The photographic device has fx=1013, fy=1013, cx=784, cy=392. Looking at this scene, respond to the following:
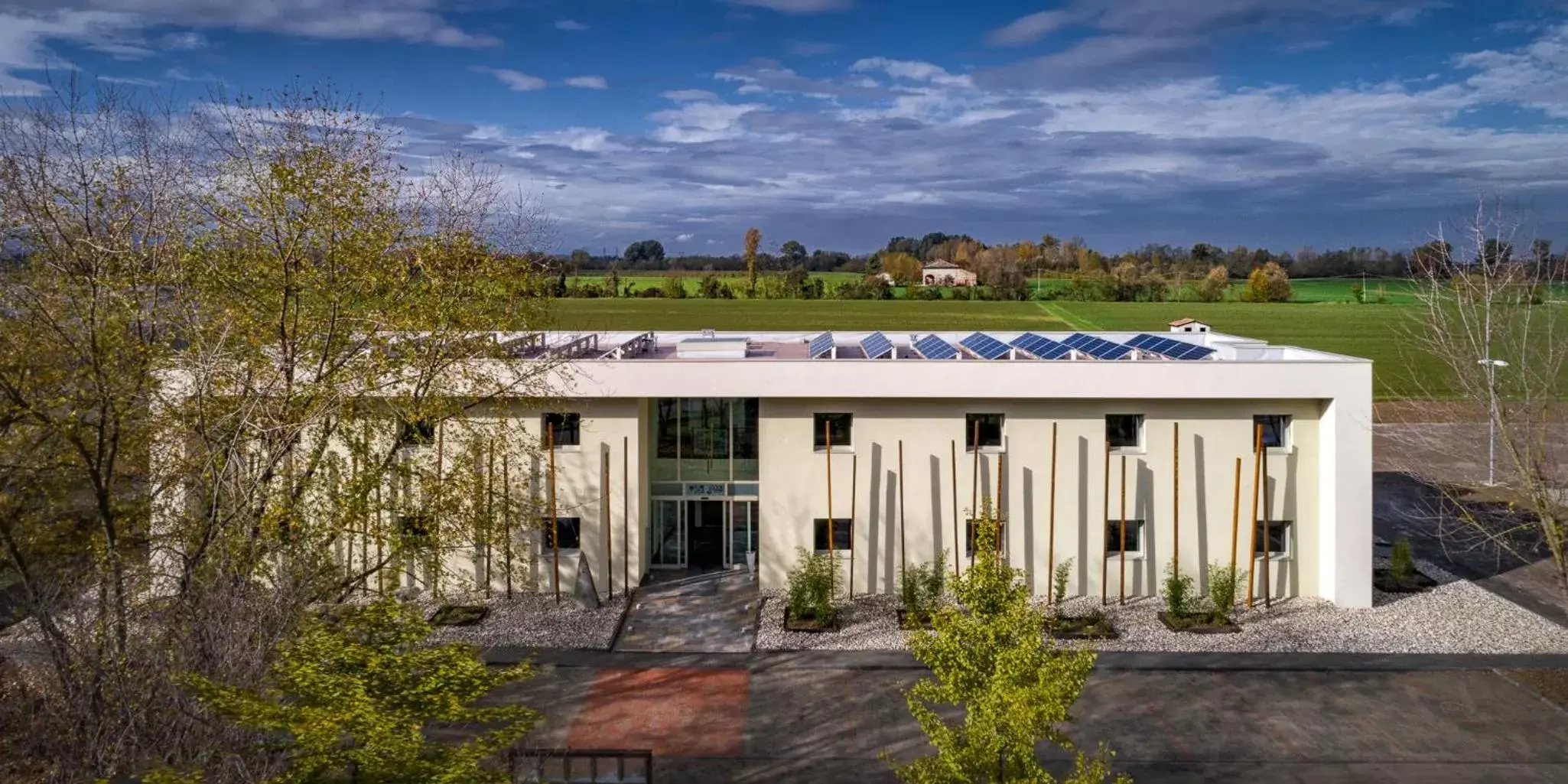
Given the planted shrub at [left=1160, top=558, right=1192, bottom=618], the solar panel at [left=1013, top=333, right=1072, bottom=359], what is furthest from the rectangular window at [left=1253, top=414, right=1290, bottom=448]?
the solar panel at [left=1013, top=333, right=1072, bottom=359]

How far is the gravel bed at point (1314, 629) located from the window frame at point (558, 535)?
3.86 metres

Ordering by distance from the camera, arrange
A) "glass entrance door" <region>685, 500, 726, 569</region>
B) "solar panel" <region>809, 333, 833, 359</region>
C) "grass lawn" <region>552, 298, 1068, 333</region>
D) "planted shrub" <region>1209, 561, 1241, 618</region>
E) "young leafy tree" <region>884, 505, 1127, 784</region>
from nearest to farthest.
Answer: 1. "young leafy tree" <region>884, 505, 1127, 784</region>
2. "planted shrub" <region>1209, 561, 1241, 618</region>
3. "glass entrance door" <region>685, 500, 726, 569</region>
4. "solar panel" <region>809, 333, 833, 359</region>
5. "grass lawn" <region>552, 298, 1068, 333</region>

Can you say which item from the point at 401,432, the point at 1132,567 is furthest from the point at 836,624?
the point at 401,432

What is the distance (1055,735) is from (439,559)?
10.2m

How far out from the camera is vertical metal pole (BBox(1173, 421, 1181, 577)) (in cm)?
1880

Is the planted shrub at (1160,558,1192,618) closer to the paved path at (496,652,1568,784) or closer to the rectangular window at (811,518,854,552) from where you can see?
the paved path at (496,652,1568,784)

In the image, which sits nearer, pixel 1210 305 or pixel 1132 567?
pixel 1132 567

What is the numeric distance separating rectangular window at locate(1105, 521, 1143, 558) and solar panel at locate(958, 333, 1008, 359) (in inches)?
176

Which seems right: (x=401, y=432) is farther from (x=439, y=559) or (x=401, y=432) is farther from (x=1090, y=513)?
(x=1090, y=513)

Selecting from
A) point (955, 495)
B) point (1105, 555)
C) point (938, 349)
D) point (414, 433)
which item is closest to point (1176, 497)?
point (1105, 555)

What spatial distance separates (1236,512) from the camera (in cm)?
1867

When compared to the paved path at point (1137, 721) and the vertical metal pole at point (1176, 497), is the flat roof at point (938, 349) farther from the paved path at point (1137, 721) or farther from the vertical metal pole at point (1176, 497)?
the paved path at point (1137, 721)

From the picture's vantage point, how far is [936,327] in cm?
6881

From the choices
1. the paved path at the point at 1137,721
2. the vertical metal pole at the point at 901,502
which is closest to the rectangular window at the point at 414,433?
the paved path at the point at 1137,721
